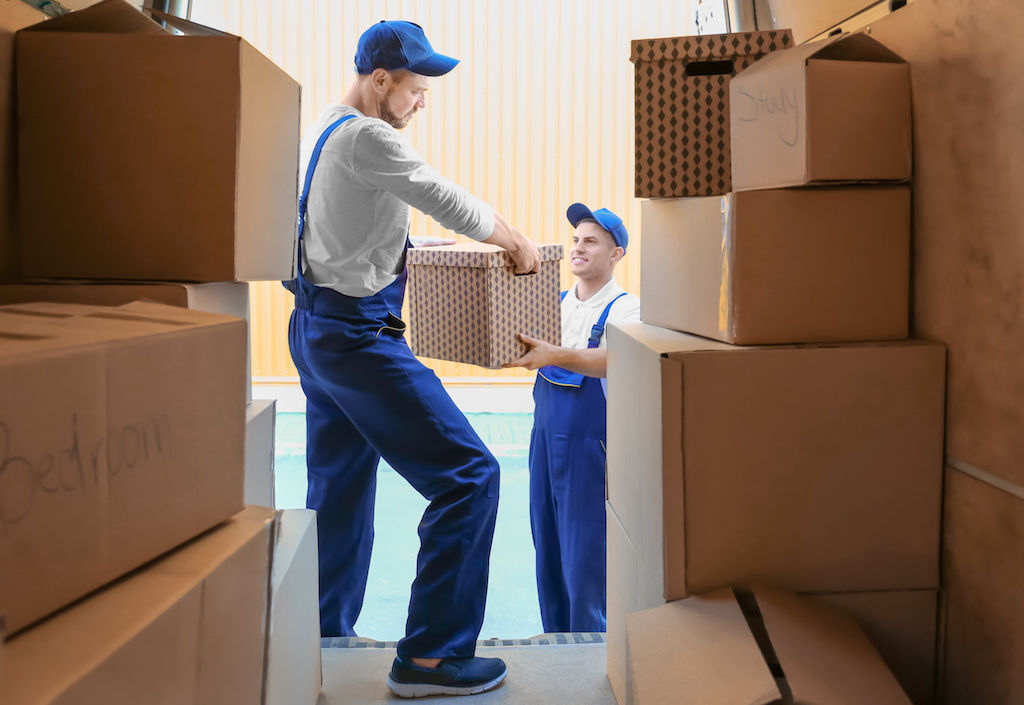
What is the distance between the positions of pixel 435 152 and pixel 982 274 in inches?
195

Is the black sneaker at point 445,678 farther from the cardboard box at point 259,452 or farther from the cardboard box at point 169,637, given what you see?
the cardboard box at point 169,637

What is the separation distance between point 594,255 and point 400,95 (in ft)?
3.07

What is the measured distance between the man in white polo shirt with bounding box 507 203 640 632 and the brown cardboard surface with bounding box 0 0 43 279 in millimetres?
1356

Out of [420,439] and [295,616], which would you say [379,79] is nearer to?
[420,439]

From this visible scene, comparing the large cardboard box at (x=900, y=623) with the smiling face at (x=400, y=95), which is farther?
the smiling face at (x=400, y=95)

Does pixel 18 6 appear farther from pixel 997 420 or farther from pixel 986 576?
pixel 986 576

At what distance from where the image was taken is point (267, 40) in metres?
5.68

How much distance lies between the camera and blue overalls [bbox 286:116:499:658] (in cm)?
190

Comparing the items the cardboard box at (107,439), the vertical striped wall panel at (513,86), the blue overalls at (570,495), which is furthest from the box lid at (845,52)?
the vertical striped wall panel at (513,86)

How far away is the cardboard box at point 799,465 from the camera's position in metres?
1.27

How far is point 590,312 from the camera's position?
275 centimetres

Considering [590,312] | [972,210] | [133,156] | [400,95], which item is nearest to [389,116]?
[400,95]

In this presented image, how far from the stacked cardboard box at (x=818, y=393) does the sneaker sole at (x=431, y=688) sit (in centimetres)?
57

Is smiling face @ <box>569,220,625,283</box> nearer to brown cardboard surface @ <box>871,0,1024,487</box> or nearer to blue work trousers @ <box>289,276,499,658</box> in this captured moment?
blue work trousers @ <box>289,276,499,658</box>
